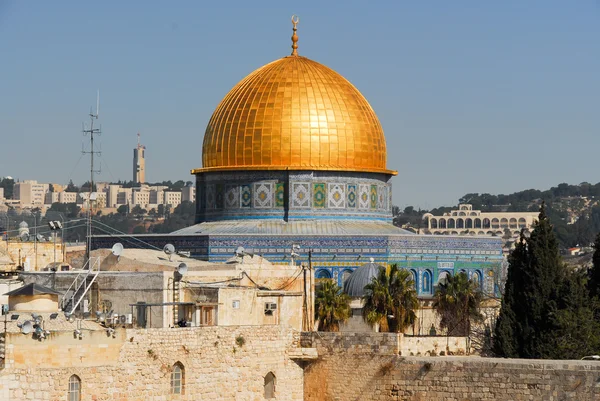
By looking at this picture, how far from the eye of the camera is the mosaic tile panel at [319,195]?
46375 mm

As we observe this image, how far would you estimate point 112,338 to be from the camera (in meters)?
24.5

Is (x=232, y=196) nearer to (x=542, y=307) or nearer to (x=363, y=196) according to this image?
(x=363, y=196)

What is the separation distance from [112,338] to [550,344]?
27.7 ft

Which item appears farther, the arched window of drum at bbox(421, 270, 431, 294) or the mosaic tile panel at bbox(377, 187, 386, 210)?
the mosaic tile panel at bbox(377, 187, 386, 210)

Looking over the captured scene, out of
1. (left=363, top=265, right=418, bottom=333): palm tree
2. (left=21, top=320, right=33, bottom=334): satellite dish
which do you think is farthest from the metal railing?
(left=363, top=265, right=418, bottom=333): palm tree

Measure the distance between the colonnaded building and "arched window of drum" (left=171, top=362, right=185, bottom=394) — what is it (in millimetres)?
19312

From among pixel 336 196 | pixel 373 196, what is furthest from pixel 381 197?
pixel 336 196

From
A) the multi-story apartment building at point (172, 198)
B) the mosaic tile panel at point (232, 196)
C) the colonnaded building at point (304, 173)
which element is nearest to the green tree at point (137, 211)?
the multi-story apartment building at point (172, 198)

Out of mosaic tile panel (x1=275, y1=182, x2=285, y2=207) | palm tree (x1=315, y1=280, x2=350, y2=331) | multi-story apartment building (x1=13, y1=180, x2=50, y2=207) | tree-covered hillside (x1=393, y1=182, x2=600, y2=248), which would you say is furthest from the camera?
multi-story apartment building (x1=13, y1=180, x2=50, y2=207)

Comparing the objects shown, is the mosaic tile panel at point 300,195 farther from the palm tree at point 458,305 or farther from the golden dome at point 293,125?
the palm tree at point 458,305

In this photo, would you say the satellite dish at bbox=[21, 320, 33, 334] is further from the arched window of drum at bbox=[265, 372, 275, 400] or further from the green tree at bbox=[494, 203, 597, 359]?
the green tree at bbox=[494, 203, 597, 359]

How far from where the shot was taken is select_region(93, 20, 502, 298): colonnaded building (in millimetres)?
45844

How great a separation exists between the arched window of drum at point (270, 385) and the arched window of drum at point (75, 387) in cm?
391

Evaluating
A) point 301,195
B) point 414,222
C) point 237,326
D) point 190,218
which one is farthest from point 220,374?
point 414,222
